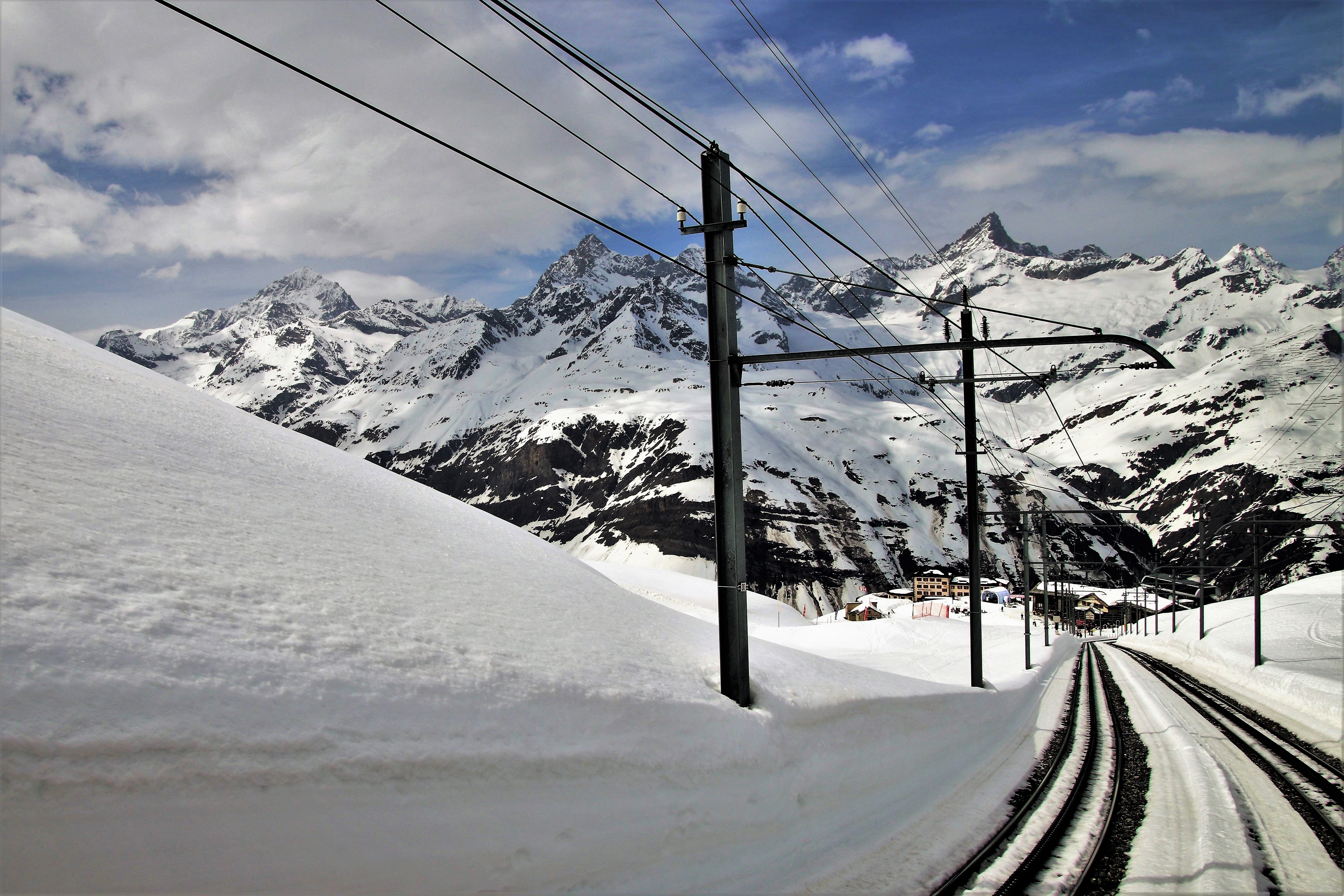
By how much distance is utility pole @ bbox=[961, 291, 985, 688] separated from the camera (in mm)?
19906

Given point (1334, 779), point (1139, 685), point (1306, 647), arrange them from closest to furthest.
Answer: point (1334, 779)
point (1139, 685)
point (1306, 647)

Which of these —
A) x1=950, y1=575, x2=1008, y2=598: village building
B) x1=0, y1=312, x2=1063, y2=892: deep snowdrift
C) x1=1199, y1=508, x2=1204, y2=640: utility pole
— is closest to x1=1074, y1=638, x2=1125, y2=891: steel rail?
x1=0, y1=312, x2=1063, y2=892: deep snowdrift

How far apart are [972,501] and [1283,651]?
29572 mm

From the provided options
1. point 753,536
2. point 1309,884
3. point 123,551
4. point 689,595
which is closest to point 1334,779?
point 1309,884

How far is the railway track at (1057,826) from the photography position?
9070 millimetres

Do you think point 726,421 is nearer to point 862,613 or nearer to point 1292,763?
point 1292,763

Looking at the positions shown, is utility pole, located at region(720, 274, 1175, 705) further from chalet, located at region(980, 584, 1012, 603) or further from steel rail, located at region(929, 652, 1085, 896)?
chalet, located at region(980, 584, 1012, 603)

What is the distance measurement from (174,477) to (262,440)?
387 cm

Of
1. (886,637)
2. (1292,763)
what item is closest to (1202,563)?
(886,637)

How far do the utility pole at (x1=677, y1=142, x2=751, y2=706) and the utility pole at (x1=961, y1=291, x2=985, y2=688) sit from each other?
1027 cm

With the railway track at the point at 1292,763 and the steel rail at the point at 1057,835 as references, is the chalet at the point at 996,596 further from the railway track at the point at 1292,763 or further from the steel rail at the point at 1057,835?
the steel rail at the point at 1057,835

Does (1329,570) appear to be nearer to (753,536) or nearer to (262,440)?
(753,536)

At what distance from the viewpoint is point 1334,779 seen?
50.0 ft

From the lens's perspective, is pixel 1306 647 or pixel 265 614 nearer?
pixel 265 614
